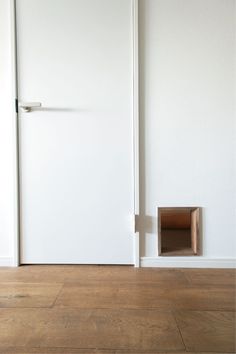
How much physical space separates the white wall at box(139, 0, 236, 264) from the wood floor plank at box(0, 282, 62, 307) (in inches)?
20.5

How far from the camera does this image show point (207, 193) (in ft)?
4.62

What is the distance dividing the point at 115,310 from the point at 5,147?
38.6 inches

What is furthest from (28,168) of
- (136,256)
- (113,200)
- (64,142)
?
(136,256)

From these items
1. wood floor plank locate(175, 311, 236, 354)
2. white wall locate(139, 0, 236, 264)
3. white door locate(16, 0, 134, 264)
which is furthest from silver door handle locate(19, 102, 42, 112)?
wood floor plank locate(175, 311, 236, 354)

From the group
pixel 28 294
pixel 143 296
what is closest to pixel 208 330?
pixel 143 296

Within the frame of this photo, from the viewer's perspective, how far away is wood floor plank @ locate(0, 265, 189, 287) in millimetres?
1268

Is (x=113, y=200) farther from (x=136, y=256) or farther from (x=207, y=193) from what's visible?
(x=207, y=193)

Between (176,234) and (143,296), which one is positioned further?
(176,234)

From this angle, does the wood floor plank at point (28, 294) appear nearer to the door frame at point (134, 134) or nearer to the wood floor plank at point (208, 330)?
the door frame at point (134, 134)

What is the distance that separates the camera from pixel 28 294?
1125 millimetres

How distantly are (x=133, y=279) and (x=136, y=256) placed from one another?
162mm

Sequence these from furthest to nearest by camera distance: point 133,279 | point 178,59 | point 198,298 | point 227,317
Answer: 1. point 178,59
2. point 133,279
3. point 198,298
4. point 227,317

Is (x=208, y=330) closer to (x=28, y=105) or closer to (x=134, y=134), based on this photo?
(x=134, y=134)

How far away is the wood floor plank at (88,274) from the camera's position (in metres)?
1.27
